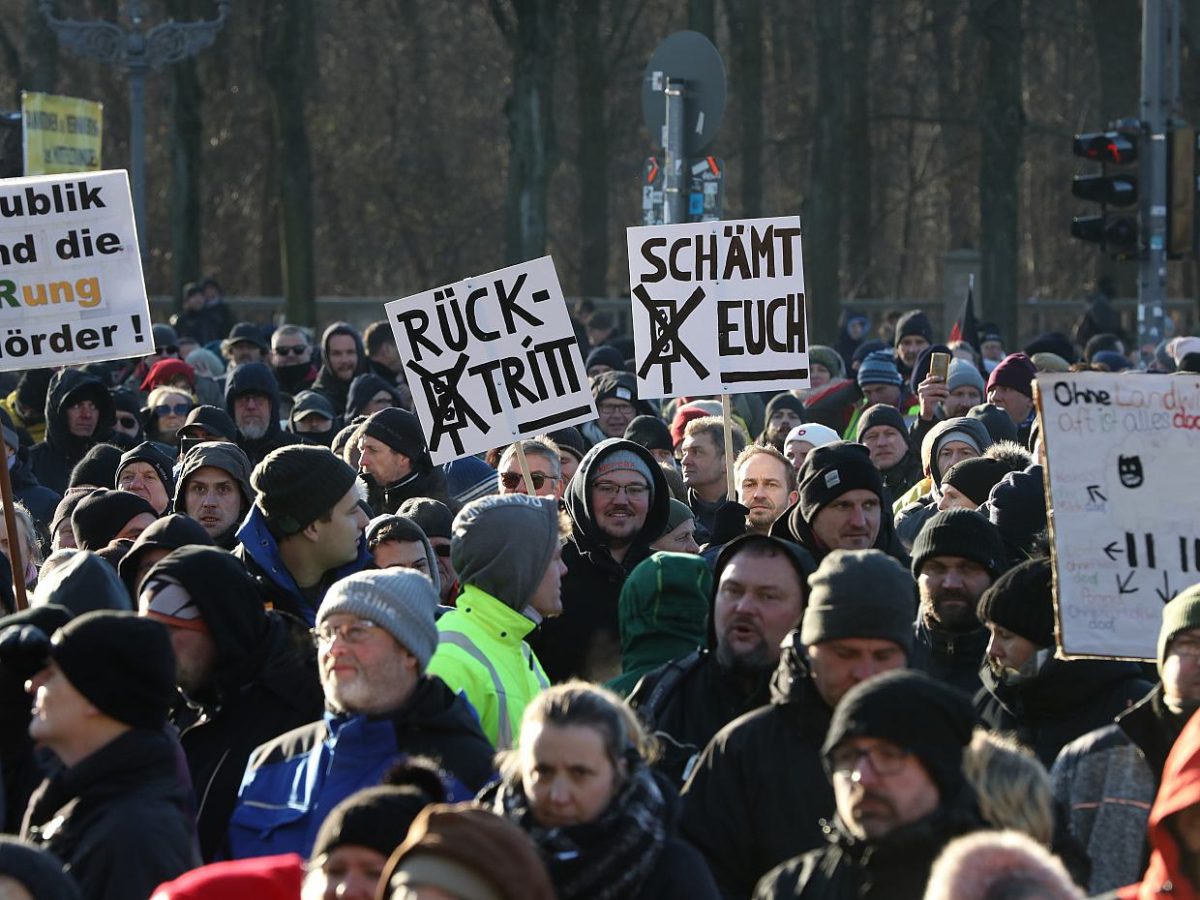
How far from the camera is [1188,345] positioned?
1489cm

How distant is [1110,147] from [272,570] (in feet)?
39.8

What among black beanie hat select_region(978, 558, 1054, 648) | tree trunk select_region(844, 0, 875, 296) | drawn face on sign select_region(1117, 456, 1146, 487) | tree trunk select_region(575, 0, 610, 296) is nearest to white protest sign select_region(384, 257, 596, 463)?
black beanie hat select_region(978, 558, 1054, 648)

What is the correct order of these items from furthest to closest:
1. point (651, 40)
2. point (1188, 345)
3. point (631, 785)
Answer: point (651, 40), point (1188, 345), point (631, 785)

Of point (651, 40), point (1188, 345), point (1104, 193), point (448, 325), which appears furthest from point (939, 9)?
point (448, 325)

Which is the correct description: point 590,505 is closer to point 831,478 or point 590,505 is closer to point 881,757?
point 831,478

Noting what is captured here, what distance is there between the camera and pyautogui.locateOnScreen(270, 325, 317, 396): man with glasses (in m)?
15.1

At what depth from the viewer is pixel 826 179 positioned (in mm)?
27281

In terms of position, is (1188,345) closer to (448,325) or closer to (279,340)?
(279,340)

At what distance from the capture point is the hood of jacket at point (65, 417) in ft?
36.9

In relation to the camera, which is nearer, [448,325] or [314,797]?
[314,797]

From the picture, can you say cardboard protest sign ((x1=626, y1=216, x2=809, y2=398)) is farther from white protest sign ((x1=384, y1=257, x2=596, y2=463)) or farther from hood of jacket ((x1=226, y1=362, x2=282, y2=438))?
hood of jacket ((x1=226, y1=362, x2=282, y2=438))

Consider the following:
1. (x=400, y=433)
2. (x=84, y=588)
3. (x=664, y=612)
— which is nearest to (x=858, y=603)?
(x=664, y=612)

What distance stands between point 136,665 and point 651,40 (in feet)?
111

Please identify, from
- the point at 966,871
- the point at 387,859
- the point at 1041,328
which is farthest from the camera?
the point at 1041,328
